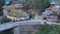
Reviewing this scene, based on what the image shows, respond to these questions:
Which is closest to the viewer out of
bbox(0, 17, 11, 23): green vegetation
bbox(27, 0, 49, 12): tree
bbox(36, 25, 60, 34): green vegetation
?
bbox(36, 25, 60, 34): green vegetation

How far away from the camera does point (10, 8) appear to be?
8.42m

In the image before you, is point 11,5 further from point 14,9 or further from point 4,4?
point 4,4

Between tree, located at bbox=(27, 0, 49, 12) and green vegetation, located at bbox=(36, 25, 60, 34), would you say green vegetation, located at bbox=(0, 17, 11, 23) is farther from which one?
green vegetation, located at bbox=(36, 25, 60, 34)

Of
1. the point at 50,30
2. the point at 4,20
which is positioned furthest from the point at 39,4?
the point at 50,30

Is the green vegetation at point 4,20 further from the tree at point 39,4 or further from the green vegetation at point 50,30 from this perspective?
the green vegetation at point 50,30

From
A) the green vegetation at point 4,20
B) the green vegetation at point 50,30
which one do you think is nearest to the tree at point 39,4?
the green vegetation at point 4,20

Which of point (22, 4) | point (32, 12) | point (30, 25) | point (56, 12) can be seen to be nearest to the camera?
point (30, 25)

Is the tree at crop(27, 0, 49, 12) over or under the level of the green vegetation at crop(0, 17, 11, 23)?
over

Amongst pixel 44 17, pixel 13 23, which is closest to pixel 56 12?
pixel 44 17

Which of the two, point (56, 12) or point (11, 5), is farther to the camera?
point (11, 5)

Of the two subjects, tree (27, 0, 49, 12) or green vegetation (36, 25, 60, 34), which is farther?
tree (27, 0, 49, 12)

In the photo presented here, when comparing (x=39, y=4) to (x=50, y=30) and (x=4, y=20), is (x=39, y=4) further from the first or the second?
(x=50, y=30)

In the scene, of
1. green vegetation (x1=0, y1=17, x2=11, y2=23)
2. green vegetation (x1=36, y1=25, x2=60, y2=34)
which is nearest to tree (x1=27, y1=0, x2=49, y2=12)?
green vegetation (x1=0, y1=17, x2=11, y2=23)

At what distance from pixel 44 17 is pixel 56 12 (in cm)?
51
